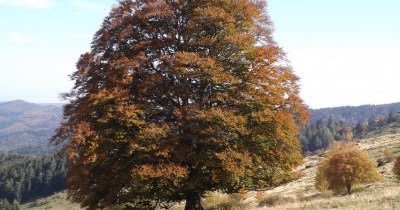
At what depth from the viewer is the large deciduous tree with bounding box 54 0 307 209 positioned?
67.7ft

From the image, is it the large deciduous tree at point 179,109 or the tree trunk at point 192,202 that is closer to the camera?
the large deciduous tree at point 179,109

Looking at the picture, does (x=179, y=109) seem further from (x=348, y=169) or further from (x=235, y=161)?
(x=348, y=169)

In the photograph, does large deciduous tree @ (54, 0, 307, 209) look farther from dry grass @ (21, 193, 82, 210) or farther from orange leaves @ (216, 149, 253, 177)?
dry grass @ (21, 193, 82, 210)

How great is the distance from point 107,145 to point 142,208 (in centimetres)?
432

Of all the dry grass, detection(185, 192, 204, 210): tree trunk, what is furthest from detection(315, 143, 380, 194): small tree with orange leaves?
the dry grass

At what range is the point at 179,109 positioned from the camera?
21.3m

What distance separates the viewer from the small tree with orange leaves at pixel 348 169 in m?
59.0

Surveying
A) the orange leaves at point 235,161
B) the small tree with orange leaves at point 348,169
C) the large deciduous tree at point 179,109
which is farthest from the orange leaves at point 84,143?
the small tree with orange leaves at point 348,169

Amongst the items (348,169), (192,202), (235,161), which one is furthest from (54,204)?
(235,161)

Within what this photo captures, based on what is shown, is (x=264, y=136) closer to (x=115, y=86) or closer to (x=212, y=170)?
(x=212, y=170)

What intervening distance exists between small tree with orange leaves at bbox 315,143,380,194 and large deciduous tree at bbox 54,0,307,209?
129 feet

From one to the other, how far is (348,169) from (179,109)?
44.4 metres

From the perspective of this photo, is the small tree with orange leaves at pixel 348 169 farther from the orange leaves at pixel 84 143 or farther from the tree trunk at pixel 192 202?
the orange leaves at pixel 84 143

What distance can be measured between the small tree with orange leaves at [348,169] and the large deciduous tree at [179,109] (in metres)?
39.3
